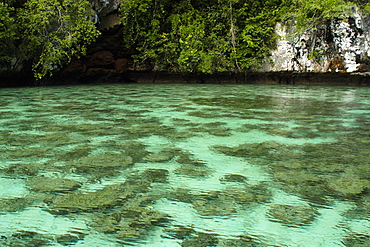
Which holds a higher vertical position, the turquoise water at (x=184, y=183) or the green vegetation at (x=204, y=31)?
the green vegetation at (x=204, y=31)

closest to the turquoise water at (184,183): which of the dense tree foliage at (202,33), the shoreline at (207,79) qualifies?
the shoreline at (207,79)

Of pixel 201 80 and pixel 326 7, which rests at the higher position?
pixel 326 7

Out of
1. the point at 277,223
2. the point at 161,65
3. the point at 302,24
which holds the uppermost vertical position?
the point at 302,24

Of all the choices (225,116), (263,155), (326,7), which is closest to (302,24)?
(326,7)

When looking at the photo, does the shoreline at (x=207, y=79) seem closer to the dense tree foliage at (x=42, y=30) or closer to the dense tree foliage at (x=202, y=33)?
the dense tree foliage at (x=202, y=33)

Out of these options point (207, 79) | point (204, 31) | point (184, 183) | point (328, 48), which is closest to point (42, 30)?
point (204, 31)

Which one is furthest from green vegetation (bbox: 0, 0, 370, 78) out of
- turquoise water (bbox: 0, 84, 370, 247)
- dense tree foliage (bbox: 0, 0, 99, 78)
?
turquoise water (bbox: 0, 84, 370, 247)

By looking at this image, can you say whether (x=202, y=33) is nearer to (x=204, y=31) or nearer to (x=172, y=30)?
(x=204, y=31)

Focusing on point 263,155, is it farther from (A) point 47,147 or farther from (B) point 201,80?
(B) point 201,80

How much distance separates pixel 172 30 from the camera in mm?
13688

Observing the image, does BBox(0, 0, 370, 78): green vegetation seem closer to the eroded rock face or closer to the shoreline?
the eroded rock face

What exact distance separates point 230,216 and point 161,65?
480 inches

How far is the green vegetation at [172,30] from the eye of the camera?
10.8 metres

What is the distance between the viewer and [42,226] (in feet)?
5.43
